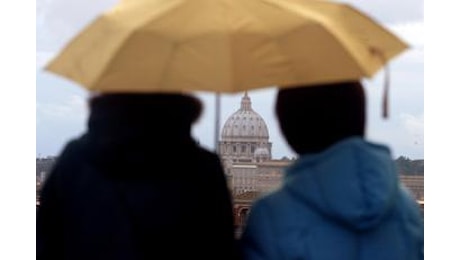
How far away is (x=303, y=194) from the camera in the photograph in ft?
6.84

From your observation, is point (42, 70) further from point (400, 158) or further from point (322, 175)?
point (400, 158)

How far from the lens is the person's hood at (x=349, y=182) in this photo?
6.63ft

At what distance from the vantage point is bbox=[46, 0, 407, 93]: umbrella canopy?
193 cm

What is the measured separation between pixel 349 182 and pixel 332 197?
0.07 meters

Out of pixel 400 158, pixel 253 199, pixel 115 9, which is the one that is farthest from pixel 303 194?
pixel 115 9

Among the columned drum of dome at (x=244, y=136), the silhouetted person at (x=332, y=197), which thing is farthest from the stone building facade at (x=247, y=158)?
the silhouetted person at (x=332, y=197)

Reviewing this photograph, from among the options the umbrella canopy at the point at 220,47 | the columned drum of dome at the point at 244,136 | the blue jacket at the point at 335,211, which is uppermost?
the umbrella canopy at the point at 220,47

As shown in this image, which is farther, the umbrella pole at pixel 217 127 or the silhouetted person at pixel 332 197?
the umbrella pole at pixel 217 127

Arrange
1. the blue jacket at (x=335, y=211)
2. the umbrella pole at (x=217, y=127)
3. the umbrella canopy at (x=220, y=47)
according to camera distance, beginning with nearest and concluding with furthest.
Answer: the umbrella canopy at (x=220, y=47) < the blue jacket at (x=335, y=211) < the umbrella pole at (x=217, y=127)

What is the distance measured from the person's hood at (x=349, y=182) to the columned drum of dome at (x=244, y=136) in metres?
0.26

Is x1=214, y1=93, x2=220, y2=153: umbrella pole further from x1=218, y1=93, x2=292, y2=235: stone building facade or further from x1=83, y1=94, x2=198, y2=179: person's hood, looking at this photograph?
x1=83, y1=94, x2=198, y2=179: person's hood

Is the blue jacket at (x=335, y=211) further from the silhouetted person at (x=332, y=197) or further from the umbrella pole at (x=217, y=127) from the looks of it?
the umbrella pole at (x=217, y=127)

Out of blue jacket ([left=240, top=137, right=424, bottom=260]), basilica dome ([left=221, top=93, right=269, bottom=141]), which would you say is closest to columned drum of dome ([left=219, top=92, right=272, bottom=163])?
basilica dome ([left=221, top=93, right=269, bottom=141])

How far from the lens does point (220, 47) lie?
198cm
